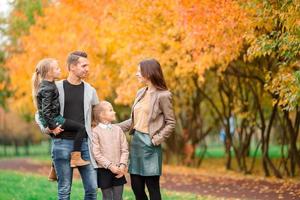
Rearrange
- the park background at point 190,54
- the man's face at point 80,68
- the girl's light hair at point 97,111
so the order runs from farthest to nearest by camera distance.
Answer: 1. the park background at point 190,54
2. the girl's light hair at point 97,111
3. the man's face at point 80,68

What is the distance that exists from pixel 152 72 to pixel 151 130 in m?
0.68

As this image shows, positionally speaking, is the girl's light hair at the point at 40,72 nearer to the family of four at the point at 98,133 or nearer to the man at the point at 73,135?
the family of four at the point at 98,133

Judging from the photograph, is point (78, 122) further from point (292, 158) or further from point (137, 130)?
point (292, 158)

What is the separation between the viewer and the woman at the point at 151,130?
23.3 feet

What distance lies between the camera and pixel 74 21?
20.9 m

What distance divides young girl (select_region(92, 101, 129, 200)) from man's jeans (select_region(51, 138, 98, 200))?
0.13 metres

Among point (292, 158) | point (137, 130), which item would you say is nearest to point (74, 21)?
point (292, 158)

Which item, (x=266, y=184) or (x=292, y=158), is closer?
(x=266, y=184)

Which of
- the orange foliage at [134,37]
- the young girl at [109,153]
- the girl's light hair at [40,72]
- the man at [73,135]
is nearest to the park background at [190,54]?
the orange foliage at [134,37]

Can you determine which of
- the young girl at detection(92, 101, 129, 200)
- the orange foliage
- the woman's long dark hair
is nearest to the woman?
the woman's long dark hair

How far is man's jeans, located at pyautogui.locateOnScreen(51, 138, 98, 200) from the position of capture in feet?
23.3

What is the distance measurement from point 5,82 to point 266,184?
71.5 feet

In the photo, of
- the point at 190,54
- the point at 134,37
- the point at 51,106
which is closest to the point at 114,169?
the point at 51,106

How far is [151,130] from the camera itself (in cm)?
712
